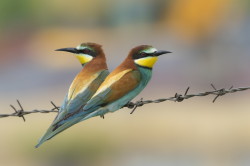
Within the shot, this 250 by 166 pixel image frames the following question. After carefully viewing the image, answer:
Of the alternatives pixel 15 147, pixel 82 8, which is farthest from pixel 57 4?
pixel 15 147

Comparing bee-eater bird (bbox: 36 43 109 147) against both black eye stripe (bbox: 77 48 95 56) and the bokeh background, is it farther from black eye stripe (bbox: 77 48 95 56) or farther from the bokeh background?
the bokeh background

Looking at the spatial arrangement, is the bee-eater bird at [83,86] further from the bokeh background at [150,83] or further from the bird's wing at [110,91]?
the bokeh background at [150,83]

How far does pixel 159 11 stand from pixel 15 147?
36.5 ft

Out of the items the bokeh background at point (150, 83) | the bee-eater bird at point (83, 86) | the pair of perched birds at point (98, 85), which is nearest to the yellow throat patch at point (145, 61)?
the pair of perched birds at point (98, 85)

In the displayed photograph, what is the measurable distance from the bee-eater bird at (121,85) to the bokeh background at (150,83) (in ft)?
27.3

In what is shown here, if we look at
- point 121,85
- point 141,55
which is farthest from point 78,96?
point 141,55

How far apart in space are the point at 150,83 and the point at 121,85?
13.4 metres

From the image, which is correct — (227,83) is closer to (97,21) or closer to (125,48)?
(125,48)

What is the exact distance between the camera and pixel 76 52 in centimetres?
351

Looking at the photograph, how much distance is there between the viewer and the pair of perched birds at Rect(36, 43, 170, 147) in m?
3.35

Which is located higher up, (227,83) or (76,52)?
(76,52)

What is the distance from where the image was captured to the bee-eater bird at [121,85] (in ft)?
11.0

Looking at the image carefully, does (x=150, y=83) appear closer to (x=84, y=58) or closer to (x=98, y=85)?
(x=84, y=58)

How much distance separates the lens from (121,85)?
342cm
